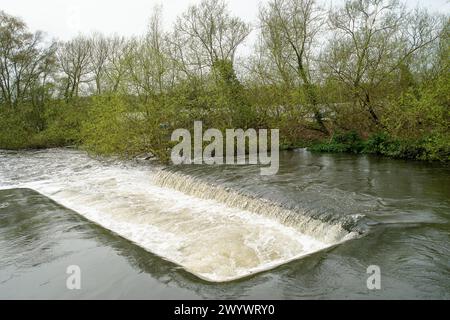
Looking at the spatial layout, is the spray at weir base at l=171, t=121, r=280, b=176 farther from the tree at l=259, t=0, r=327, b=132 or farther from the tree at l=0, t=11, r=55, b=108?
the tree at l=0, t=11, r=55, b=108

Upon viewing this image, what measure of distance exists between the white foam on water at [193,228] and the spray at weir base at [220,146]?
14.5 ft

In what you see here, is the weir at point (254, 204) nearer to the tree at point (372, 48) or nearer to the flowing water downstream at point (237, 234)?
the flowing water downstream at point (237, 234)

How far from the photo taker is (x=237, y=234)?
892 cm

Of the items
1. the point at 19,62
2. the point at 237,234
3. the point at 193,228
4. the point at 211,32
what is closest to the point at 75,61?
the point at 19,62

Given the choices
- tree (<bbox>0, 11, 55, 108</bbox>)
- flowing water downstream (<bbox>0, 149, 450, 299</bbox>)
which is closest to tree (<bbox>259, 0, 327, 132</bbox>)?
flowing water downstream (<bbox>0, 149, 450, 299</bbox>)

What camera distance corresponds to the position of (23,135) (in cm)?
2873

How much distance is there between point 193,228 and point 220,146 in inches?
432

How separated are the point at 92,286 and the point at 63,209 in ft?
19.2

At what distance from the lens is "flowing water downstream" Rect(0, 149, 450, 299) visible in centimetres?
630

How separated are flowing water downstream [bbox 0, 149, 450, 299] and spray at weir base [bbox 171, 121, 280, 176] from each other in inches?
147

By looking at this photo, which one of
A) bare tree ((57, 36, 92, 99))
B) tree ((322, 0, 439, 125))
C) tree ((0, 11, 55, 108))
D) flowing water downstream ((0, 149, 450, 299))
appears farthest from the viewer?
bare tree ((57, 36, 92, 99))

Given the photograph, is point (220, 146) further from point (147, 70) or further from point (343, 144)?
point (343, 144)

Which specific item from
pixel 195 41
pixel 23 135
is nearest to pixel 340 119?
pixel 195 41

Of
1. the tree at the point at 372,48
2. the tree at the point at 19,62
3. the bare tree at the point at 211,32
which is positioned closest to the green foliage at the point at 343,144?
the tree at the point at 372,48
